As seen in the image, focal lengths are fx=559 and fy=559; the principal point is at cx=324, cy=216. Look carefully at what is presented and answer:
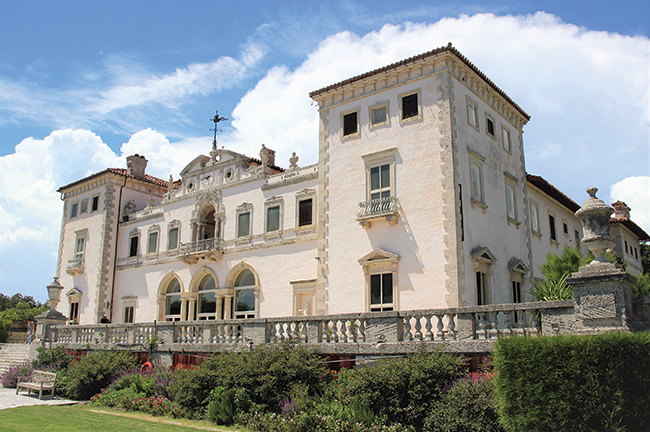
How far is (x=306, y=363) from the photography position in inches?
550

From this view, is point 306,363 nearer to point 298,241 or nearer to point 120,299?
point 298,241

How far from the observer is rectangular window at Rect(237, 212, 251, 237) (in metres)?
29.9

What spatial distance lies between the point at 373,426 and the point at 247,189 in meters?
20.6

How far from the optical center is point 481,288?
71.5 ft

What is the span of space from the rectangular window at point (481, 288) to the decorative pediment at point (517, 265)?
2628mm

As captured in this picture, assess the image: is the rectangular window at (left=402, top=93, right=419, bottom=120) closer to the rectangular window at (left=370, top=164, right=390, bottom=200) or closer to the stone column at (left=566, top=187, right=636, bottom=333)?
the rectangular window at (left=370, top=164, right=390, bottom=200)

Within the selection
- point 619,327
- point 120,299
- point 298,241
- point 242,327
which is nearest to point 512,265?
point 298,241

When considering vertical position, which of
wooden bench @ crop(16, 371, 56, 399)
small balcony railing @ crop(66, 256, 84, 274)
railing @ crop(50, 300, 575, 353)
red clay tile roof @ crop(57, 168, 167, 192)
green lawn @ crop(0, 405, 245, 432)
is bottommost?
green lawn @ crop(0, 405, 245, 432)

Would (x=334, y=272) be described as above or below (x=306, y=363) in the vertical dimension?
above

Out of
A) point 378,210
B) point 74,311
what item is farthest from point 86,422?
point 74,311

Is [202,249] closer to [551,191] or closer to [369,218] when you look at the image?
[369,218]

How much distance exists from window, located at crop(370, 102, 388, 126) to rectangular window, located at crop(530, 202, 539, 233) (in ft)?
32.8

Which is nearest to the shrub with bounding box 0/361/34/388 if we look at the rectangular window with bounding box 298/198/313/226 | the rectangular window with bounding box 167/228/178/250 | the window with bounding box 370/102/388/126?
the rectangular window with bounding box 167/228/178/250

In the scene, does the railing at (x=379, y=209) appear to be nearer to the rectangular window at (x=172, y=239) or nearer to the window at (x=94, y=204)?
the rectangular window at (x=172, y=239)
